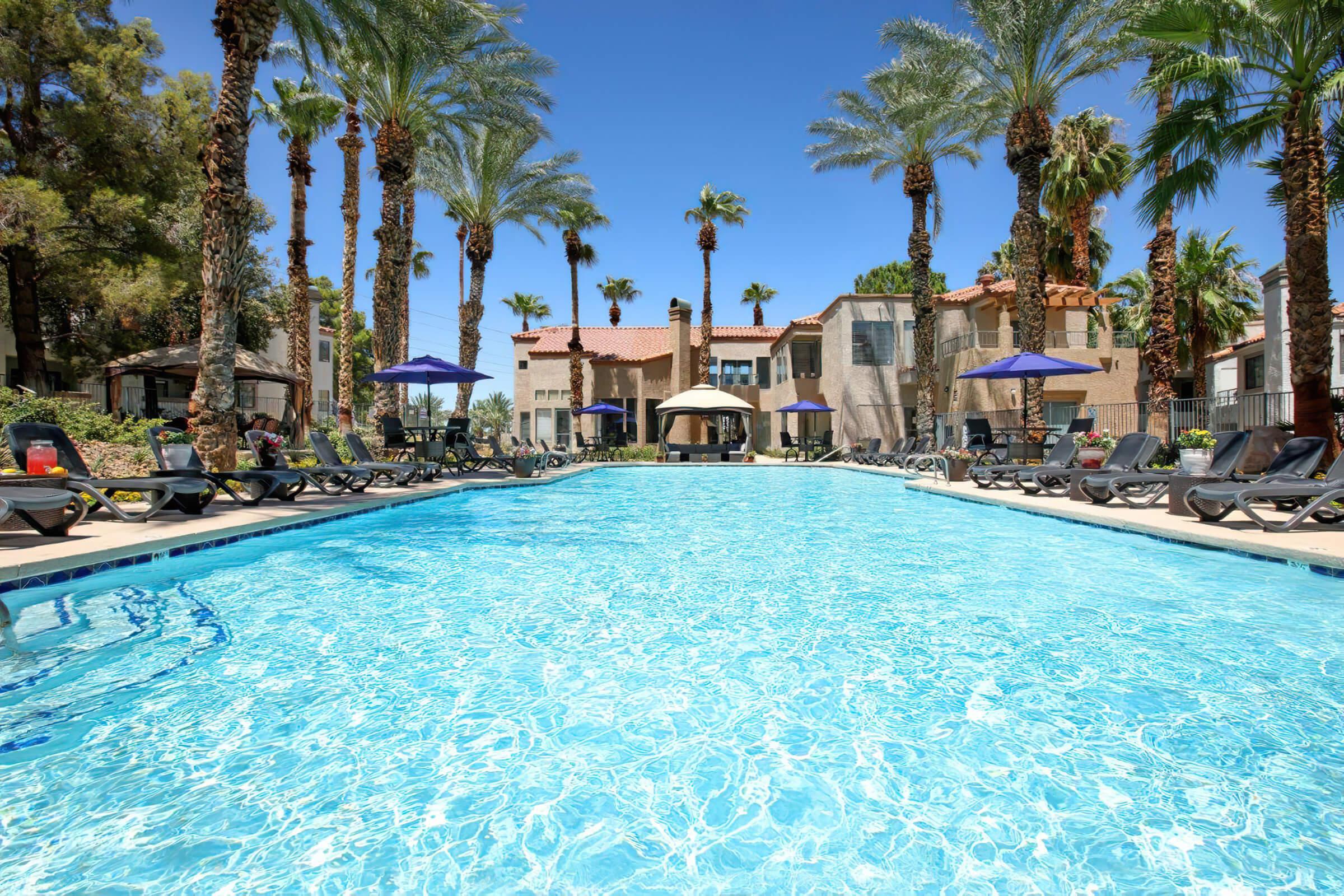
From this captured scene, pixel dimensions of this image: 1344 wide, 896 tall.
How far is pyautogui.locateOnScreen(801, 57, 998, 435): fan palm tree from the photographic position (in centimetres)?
2133

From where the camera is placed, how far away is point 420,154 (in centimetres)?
2291

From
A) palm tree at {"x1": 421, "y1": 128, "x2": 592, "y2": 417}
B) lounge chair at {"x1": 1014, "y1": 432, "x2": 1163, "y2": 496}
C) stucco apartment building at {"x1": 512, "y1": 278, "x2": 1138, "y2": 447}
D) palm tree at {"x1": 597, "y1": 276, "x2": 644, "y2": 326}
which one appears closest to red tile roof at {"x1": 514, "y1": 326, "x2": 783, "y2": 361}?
stucco apartment building at {"x1": 512, "y1": 278, "x2": 1138, "y2": 447}

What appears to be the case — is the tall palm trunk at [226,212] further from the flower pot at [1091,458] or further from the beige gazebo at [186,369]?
the flower pot at [1091,458]

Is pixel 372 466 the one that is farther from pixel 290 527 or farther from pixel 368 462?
pixel 290 527

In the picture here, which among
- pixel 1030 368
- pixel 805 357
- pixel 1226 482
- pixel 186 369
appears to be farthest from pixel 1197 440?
pixel 186 369

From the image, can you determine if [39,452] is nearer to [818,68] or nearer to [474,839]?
[474,839]

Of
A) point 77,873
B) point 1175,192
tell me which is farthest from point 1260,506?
point 77,873

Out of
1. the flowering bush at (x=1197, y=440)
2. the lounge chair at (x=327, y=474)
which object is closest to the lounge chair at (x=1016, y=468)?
the flowering bush at (x=1197, y=440)

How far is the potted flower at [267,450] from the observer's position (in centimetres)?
1067

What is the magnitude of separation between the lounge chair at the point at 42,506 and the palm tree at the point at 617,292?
128 ft

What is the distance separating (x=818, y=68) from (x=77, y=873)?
27.5 m

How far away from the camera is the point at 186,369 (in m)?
21.2

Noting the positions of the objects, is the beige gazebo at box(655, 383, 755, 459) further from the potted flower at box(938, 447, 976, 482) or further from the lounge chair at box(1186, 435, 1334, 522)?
the lounge chair at box(1186, 435, 1334, 522)

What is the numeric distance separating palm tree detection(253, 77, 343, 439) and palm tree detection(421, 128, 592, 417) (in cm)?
370
